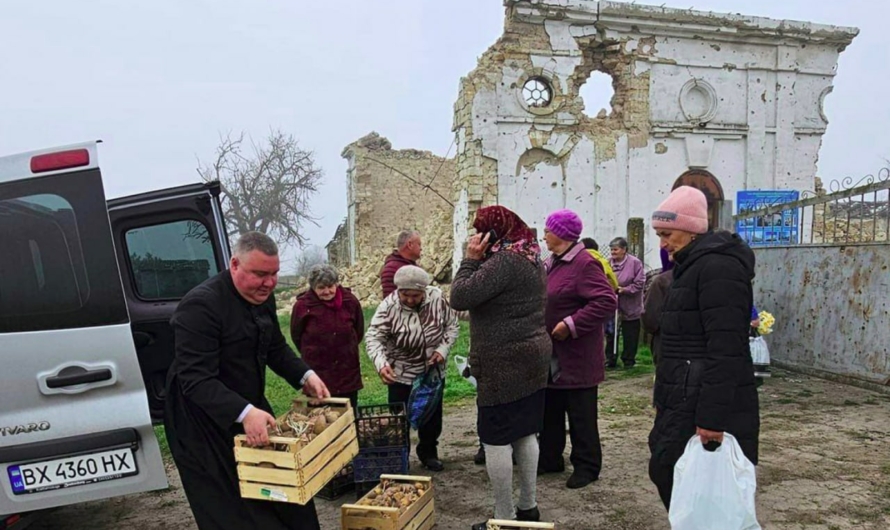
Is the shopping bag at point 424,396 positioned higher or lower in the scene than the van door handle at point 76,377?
lower

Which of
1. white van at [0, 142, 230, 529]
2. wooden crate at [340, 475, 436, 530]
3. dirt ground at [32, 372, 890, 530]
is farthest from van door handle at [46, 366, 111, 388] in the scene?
dirt ground at [32, 372, 890, 530]

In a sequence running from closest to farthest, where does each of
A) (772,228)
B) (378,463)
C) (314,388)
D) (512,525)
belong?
1. (512,525)
2. (314,388)
3. (378,463)
4. (772,228)

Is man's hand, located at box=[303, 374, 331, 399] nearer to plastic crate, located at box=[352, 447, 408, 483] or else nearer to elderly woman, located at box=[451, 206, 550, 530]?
elderly woman, located at box=[451, 206, 550, 530]

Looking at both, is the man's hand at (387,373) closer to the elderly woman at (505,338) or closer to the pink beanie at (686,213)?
the elderly woman at (505,338)

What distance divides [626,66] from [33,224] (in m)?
13.6

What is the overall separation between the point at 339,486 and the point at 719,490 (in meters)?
2.74

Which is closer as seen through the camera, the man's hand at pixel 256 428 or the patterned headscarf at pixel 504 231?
the man's hand at pixel 256 428

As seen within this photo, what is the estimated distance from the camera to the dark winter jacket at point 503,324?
11.3 feet

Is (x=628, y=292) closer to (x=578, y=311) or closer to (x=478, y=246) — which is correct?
(x=578, y=311)

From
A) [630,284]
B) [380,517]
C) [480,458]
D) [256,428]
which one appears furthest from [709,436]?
[630,284]

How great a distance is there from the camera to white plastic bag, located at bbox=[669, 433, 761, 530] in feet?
8.60

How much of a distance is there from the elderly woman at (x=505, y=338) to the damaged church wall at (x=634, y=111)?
1036cm

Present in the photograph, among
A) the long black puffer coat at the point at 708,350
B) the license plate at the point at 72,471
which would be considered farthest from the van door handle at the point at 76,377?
the long black puffer coat at the point at 708,350

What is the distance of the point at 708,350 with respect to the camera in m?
2.69
